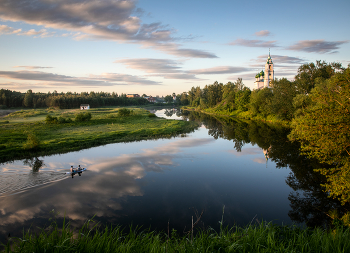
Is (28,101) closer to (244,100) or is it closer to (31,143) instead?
(31,143)

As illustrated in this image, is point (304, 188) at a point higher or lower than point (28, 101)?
lower

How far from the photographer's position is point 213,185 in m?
15.0

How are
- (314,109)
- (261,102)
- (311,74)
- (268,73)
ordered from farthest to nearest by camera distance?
(268,73)
(261,102)
(311,74)
(314,109)

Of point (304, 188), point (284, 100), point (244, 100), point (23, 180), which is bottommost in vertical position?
point (304, 188)

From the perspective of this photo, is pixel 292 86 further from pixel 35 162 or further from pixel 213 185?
pixel 35 162

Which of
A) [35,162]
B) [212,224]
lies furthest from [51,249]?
[35,162]

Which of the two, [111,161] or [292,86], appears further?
[292,86]

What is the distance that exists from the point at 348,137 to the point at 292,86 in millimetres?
40055

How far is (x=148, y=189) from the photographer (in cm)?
1436

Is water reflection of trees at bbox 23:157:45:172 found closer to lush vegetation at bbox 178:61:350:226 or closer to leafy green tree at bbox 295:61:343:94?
lush vegetation at bbox 178:61:350:226

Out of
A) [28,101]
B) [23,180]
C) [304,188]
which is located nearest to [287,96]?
[304,188]

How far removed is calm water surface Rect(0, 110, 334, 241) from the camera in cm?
1099

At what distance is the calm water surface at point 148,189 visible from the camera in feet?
36.1

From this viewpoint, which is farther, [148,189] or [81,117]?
[81,117]
